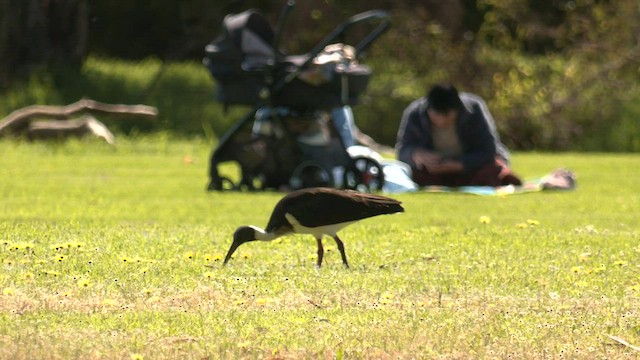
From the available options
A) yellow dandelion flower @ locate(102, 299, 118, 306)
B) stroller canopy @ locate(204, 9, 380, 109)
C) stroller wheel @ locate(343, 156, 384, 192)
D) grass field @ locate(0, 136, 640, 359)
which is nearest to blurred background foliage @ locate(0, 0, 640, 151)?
stroller wheel @ locate(343, 156, 384, 192)

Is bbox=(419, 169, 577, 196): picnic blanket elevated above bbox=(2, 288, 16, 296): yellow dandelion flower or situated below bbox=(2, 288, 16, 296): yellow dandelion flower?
below

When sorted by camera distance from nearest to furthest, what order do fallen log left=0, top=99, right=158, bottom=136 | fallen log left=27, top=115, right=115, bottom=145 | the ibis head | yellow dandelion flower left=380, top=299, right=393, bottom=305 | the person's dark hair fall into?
yellow dandelion flower left=380, top=299, right=393, bottom=305
the ibis head
the person's dark hair
fallen log left=27, top=115, right=115, bottom=145
fallen log left=0, top=99, right=158, bottom=136

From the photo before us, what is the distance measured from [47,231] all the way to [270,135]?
4520mm

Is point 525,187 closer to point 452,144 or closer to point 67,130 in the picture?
point 452,144

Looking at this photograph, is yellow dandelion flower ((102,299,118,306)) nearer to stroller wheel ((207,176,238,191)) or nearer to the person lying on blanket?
stroller wheel ((207,176,238,191))

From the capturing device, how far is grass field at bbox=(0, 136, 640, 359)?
20.8 feet

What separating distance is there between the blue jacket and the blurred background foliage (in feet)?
30.2

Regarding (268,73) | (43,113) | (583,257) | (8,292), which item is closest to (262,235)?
(8,292)

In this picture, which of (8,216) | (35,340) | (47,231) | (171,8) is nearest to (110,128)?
(171,8)

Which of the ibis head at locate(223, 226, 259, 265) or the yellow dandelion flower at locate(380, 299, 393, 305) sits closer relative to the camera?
the yellow dandelion flower at locate(380, 299, 393, 305)

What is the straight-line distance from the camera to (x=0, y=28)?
26.8 m

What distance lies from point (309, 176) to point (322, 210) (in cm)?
611

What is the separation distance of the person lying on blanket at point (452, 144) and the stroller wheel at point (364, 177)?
87 centimetres

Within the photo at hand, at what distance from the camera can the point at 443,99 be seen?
15250 millimetres
